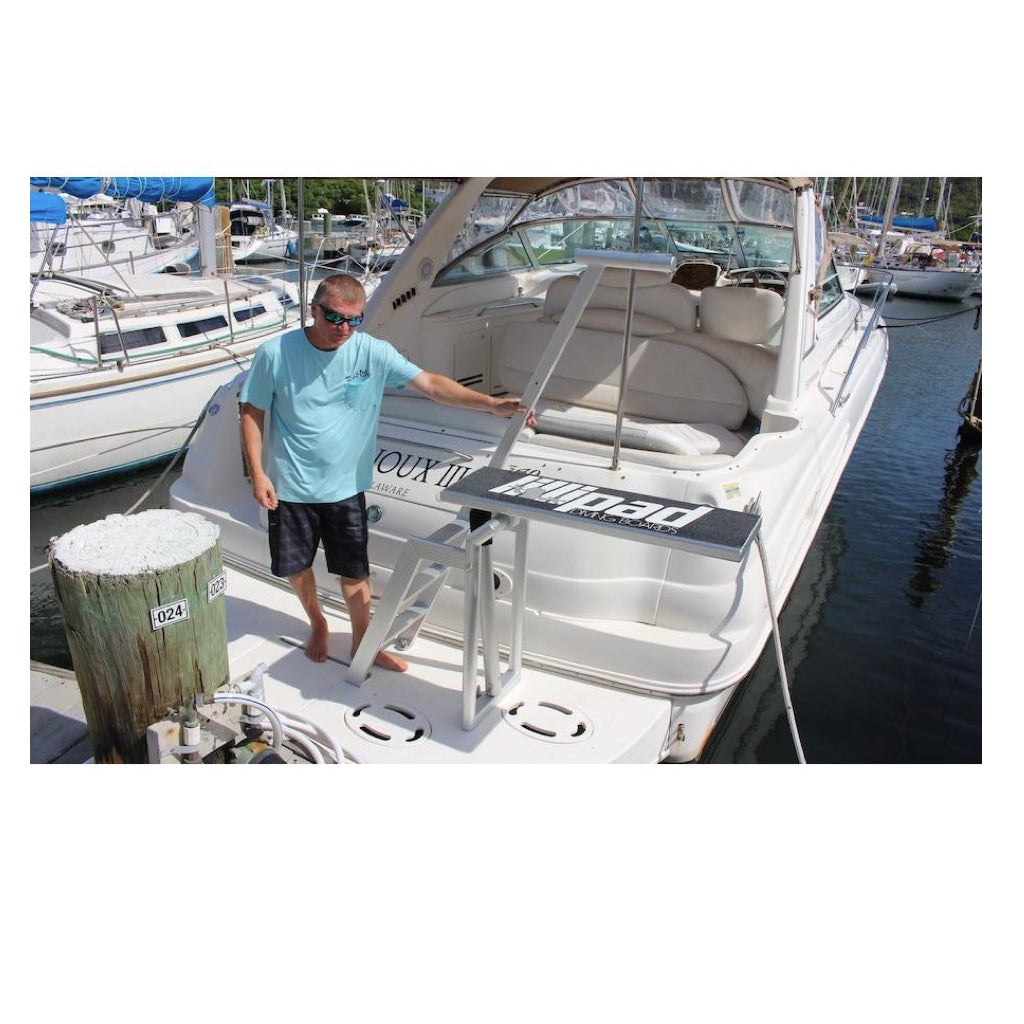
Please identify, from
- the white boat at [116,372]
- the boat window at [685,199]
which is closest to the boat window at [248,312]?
the white boat at [116,372]

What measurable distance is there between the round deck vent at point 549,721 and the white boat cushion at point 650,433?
1214 mm

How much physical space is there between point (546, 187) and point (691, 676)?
3642mm

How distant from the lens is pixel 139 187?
10.3 meters

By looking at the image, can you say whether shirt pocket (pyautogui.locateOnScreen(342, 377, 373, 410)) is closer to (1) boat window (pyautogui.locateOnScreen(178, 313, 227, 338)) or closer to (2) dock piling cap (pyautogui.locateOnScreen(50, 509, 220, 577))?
(2) dock piling cap (pyautogui.locateOnScreen(50, 509, 220, 577))

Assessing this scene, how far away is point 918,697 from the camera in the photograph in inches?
200

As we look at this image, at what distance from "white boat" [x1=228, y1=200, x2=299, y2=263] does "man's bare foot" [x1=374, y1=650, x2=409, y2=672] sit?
20.4 meters

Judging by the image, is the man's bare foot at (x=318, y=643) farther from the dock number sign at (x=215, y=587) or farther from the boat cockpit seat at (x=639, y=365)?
the boat cockpit seat at (x=639, y=365)

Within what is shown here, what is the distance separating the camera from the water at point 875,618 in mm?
4691

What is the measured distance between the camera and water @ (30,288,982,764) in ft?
15.4

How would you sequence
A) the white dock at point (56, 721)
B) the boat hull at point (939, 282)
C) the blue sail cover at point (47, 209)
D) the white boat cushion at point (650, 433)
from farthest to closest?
the boat hull at point (939, 282), the blue sail cover at point (47, 209), the white boat cushion at point (650, 433), the white dock at point (56, 721)

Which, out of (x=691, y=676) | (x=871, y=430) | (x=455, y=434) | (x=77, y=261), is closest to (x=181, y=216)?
(x=77, y=261)

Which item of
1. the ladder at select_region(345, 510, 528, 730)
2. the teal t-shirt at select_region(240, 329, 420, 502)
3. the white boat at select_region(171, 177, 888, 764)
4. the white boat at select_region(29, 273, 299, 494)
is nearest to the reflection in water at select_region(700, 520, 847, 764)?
the white boat at select_region(171, 177, 888, 764)

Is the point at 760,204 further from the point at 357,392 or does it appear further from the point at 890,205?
the point at 357,392

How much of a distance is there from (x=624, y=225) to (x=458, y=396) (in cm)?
361
